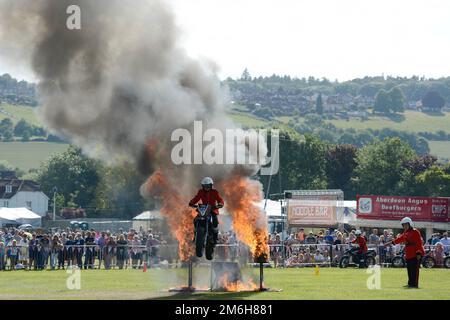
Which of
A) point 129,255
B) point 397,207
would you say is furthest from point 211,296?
point 397,207

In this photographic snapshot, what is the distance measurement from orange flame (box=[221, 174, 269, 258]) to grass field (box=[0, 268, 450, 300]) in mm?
1924

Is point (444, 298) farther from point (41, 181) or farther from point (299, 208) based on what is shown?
point (41, 181)

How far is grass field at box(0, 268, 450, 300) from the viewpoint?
92.0 ft

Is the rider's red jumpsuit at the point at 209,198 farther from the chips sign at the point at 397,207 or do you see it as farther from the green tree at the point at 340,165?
the green tree at the point at 340,165

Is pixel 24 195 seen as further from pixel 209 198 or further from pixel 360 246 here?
pixel 209 198

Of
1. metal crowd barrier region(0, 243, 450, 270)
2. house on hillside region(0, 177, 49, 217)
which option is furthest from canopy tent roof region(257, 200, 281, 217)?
house on hillside region(0, 177, 49, 217)

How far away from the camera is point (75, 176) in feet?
498

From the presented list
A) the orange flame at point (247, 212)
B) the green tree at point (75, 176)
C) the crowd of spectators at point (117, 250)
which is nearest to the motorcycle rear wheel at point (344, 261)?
the crowd of spectators at point (117, 250)

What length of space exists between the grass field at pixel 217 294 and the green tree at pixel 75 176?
4031 inches

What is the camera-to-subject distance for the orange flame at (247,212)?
103 ft

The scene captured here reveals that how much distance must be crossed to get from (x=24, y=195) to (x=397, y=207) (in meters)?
Answer: 109

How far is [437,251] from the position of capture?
52.8m
